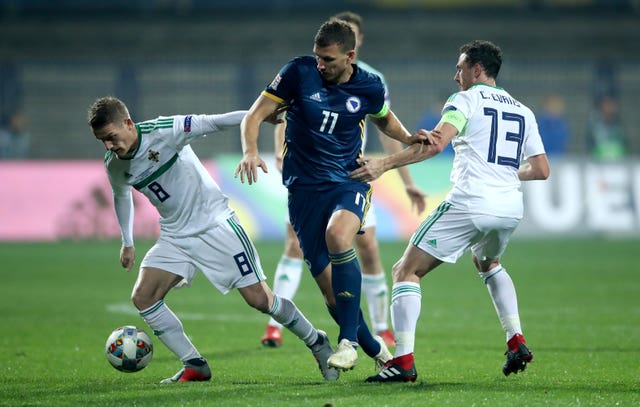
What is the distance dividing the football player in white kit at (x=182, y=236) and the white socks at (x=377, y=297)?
5.97ft

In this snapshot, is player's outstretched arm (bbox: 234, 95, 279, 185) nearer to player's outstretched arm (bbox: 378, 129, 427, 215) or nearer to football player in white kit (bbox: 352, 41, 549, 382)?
football player in white kit (bbox: 352, 41, 549, 382)

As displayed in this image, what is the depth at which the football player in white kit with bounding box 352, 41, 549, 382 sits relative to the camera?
6.75 metres

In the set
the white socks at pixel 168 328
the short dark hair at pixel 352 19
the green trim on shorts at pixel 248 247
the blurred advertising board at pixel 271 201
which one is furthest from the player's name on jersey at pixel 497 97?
Answer: the blurred advertising board at pixel 271 201

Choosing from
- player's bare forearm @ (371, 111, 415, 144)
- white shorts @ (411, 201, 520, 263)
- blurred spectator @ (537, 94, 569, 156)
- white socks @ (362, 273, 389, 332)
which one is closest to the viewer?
white shorts @ (411, 201, 520, 263)

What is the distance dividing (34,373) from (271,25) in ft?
69.1

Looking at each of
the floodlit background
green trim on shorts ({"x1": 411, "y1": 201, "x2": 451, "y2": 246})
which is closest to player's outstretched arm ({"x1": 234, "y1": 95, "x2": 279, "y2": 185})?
green trim on shorts ({"x1": 411, "y1": 201, "x2": 451, "y2": 246})

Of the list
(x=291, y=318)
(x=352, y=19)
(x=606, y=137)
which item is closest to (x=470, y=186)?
(x=291, y=318)

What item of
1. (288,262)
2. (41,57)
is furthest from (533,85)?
(288,262)

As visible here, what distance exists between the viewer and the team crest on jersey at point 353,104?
688cm

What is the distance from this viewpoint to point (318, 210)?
6.94 meters

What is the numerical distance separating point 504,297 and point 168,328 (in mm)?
2241

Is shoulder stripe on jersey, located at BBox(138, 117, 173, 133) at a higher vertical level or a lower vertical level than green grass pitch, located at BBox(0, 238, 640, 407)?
higher

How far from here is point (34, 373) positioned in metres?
7.27

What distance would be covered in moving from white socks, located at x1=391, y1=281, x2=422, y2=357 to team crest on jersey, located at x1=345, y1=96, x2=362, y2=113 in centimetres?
113
